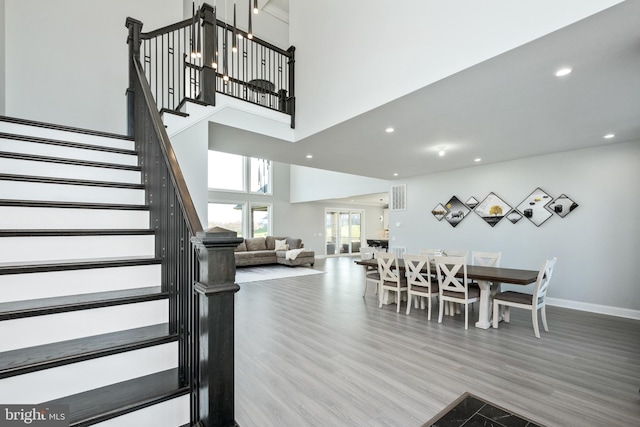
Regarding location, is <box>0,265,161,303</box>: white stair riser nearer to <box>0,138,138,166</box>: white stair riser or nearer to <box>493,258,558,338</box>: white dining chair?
<box>0,138,138,166</box>: white stair riser

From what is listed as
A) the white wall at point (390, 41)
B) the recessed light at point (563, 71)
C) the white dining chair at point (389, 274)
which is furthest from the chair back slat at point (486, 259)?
the white wall at point (390, 41)

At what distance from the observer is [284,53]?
15.6ft

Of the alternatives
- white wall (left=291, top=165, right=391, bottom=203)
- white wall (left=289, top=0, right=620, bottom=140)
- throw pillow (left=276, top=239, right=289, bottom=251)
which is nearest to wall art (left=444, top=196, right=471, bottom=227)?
white wall (left=291, top=165, right=391, bottom=203)

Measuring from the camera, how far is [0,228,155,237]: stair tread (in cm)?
170

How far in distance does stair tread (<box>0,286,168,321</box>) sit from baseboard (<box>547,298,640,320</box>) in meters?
6.16

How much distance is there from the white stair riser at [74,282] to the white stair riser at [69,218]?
20.3 inches

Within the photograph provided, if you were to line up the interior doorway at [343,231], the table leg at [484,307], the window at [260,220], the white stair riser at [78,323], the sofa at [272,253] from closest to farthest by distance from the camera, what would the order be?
the white stair riser at [78,323] < the table leg at [484,307] < the sofa at [272,253] < the window at [260,220] < the interior doorway at [343,231]

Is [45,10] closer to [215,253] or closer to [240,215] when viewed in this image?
[215,253]

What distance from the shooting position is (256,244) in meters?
10.2

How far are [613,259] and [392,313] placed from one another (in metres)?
3.58

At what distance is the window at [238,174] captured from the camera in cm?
1054

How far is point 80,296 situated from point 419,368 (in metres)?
2.69

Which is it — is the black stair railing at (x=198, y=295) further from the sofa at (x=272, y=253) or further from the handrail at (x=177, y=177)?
the sofa at (x=272, y=253)

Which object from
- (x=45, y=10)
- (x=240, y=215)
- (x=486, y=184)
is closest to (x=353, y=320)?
(x=486, y=184)
